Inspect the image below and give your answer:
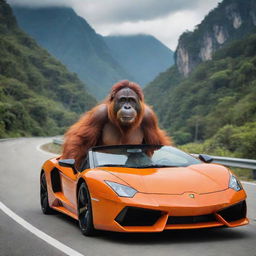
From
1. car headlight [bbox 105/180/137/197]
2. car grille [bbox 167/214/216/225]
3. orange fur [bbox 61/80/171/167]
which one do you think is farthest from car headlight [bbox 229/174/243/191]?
orange fur [bbox 61/80/171/167]

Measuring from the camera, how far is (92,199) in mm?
5805

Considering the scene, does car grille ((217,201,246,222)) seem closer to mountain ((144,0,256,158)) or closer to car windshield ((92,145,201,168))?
car windshield ((92,145,201,168))

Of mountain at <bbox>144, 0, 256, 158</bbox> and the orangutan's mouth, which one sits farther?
mountain at <bbox>144, 0, 256, 158</bbox>

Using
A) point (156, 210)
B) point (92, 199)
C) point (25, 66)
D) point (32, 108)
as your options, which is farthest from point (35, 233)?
Result: point (25, 66)

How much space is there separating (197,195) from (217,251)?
0.69 meters

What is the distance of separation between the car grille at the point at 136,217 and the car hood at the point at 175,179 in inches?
8.8

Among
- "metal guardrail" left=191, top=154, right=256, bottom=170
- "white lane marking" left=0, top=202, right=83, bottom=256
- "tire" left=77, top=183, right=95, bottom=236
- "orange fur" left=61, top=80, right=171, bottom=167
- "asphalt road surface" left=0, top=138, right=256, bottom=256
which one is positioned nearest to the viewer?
"asphalt road surface" left=0, top=138, right=256, bottom=256

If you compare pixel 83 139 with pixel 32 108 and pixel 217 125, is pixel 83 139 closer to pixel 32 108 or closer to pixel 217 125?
pixel 217 125

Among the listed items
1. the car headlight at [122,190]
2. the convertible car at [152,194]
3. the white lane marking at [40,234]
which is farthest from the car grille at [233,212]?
the white lane marking at [40,234]

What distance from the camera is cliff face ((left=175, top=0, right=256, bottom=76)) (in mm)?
164250

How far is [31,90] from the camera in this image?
4412 inches

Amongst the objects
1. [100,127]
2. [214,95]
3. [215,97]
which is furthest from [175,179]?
[214,95]

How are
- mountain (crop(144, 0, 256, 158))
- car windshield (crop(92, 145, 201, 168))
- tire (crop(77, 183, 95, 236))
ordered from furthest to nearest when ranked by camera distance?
mountain (crop(144, 0, 256, 158)) → car windshield (crop(92, 145, 201, 168)) → tire (crop(77, 183, 95, 236))

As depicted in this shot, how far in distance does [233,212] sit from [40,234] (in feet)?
6.96
